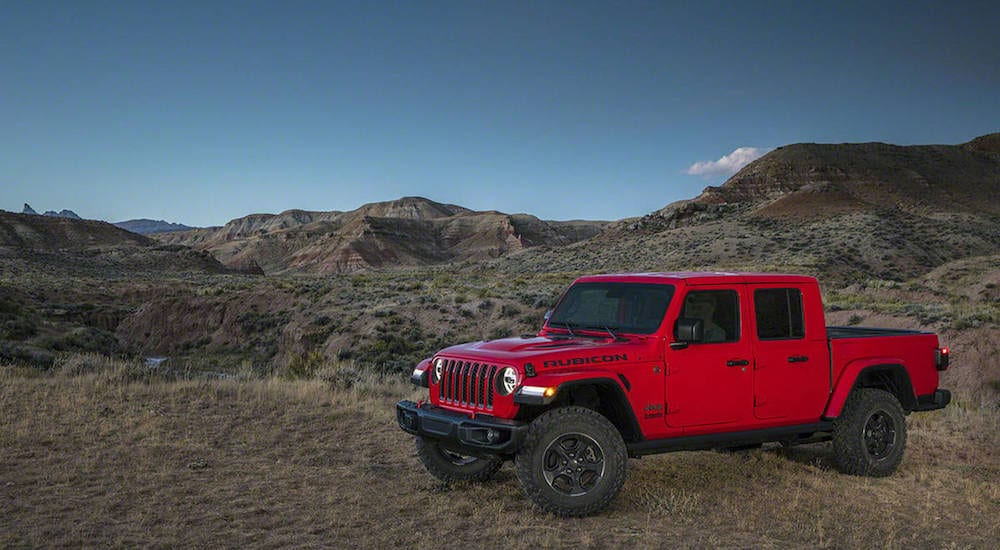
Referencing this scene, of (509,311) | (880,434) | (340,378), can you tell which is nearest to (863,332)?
(880,434)

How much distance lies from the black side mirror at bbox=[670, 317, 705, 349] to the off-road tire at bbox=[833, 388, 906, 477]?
232 cm

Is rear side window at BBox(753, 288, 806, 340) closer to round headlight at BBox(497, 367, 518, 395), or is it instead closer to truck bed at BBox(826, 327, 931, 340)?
truck bed at BBox(826, 327, 931, 340)

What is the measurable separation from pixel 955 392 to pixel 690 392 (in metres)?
11.0

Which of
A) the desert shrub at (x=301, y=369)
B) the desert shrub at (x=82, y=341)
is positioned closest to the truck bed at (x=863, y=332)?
the desert shrub at (x=301, y=369)

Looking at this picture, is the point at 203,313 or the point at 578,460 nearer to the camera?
the point at 578,460

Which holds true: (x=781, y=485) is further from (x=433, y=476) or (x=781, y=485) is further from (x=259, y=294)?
(x=259, y=294)

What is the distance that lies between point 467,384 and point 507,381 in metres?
0.49

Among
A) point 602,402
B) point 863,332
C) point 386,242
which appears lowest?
point 602,402

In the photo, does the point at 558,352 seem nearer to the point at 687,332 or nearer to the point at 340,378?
the point at 687,332

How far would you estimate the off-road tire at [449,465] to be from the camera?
24.4 ft

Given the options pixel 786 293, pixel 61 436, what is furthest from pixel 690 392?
pixel 61 436

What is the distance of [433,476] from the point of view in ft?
25.1

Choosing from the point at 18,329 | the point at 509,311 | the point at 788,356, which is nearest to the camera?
the point at 788,356

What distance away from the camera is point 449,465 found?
743 cm
